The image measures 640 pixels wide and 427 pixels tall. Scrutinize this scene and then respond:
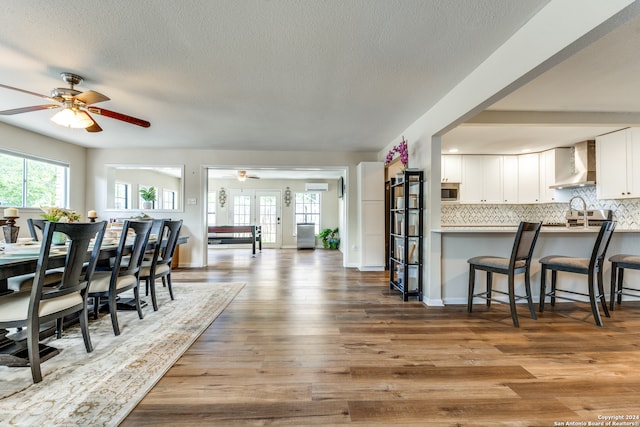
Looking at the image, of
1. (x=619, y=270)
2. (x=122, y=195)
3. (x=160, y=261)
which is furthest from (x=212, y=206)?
(x=619, y=270)

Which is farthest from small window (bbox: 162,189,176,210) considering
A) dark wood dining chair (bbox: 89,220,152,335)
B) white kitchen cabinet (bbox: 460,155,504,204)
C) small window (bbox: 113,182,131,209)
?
white kitchen cabinet (bbox: 460,155,504,204)

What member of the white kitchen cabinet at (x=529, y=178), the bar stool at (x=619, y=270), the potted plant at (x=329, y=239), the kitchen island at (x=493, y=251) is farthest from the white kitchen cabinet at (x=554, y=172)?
the potted plant at (x=329, y=239)

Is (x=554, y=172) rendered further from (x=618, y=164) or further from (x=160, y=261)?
(x=160, y=261)

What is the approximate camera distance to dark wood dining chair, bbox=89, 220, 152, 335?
2293 mm

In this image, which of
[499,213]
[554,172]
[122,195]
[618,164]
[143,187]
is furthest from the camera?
[143,187]

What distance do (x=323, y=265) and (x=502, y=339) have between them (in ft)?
12.6

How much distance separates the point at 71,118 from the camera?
2549mm

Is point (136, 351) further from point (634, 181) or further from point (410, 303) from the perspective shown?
point (634, 181)

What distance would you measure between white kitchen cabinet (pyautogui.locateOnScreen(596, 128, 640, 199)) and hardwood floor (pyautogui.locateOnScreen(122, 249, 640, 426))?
1.66 m

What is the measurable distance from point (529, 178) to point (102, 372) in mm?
6496

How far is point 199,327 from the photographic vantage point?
249cm

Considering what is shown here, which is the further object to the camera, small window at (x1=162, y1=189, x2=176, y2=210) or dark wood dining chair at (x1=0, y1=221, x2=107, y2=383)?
small window at (x1=162, y1=189, x2=176, y2=210)

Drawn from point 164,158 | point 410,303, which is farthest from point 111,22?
point 164,158

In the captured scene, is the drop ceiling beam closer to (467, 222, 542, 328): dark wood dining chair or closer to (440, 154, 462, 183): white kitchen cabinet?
(467, 222, 542, 328): dark wood dining chair
